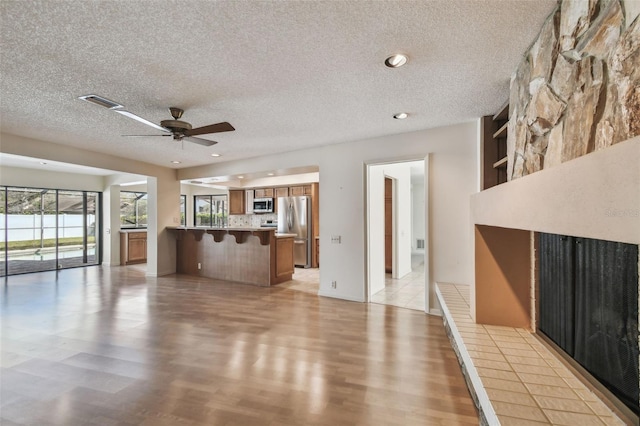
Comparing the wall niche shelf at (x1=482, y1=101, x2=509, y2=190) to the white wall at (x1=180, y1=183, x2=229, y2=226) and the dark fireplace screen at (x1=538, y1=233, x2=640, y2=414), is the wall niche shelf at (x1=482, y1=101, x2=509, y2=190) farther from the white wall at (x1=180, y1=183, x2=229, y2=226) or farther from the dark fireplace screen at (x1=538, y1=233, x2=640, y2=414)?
the white wall at (x1=180, y1=183, x2=229, y2=226)

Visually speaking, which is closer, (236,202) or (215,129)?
(215,129)

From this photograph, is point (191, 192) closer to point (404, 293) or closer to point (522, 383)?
point (404, 293)

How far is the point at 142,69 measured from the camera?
87.7 inches

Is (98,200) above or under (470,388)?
above

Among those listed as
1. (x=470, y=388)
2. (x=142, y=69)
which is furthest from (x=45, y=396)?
(x=470, y=388)

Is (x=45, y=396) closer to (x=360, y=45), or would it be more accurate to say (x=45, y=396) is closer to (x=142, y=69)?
(x=142, y=69)

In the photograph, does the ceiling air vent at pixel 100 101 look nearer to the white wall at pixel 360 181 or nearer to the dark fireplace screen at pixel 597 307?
the white wall at pixel 360 181

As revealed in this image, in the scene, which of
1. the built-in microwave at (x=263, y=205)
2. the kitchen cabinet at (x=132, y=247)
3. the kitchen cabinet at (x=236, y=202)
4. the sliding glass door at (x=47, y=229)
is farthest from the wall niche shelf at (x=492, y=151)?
the sliding glass door at (x=47, y=229)

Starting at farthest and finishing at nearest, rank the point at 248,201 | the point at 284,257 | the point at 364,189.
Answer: the point at 248,201 → the point at 284,257 → the point at 364,189

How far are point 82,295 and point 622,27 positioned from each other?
6854mm

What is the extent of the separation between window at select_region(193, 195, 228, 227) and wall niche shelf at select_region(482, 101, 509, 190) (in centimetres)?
840

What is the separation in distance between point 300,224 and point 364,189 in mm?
3422

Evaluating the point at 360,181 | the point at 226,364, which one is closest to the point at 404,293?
the point at 360,181

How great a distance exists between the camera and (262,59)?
209cm
